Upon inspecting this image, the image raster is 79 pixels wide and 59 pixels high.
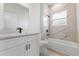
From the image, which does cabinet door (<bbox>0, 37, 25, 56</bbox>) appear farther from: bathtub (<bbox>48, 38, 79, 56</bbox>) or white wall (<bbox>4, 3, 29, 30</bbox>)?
bathtub (<bbox>48, 38, 79, 56</bbox>)

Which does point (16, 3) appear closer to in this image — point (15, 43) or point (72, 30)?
point (15, 43)

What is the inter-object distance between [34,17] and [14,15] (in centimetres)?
100

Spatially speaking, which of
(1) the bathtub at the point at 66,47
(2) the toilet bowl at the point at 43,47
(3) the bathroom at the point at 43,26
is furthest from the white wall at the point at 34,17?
(1) the bathtub at the point at 66,47

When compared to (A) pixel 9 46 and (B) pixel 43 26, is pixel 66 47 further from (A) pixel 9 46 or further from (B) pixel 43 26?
(A) pixel 9 46

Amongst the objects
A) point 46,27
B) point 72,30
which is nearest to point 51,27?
point 46,27

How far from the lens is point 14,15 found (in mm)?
1968

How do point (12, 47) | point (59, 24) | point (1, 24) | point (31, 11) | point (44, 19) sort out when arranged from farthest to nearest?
point (44, 19), point (59, 24), point (31, 11), point (1, 24), point (12, 47)

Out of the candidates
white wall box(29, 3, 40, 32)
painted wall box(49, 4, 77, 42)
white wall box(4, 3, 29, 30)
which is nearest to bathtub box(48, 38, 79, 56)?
painted wall box(49, 4, 77, 42)

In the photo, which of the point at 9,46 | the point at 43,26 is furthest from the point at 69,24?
the point at 9,46

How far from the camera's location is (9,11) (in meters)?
1.81

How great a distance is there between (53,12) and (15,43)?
252cm

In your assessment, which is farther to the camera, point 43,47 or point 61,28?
point 61,28

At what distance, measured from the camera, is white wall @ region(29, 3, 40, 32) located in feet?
9.07

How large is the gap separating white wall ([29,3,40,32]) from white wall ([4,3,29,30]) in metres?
0.35
